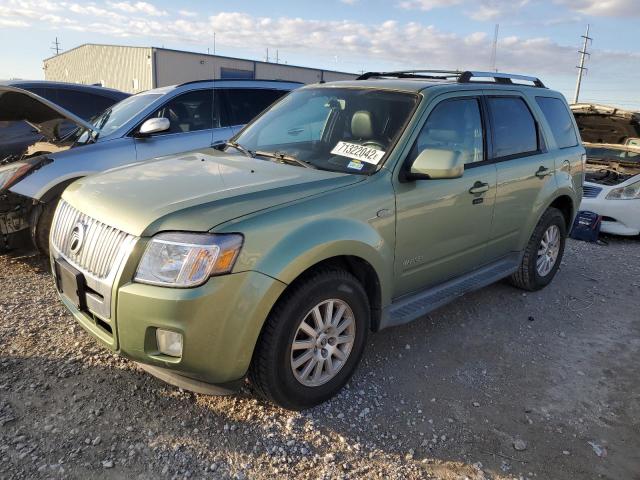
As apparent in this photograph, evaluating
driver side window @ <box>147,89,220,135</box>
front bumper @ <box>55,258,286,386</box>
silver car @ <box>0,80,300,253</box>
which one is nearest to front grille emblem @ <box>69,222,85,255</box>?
front bumper @ <box>55,258,286,386</box>

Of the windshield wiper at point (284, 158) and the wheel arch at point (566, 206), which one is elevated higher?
the windshield wiper at point (284, 158)

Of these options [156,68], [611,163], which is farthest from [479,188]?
[156,68]

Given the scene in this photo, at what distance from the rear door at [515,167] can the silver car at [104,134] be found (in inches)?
122

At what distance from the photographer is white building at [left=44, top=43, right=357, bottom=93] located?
29547mm

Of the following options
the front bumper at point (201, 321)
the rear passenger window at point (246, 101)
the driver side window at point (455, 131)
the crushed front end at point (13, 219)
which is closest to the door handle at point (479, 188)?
the driver side window at point (455, 131)

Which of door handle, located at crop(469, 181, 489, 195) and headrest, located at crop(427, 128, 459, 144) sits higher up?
headrest, located at crop(427, 128, 459, 144)

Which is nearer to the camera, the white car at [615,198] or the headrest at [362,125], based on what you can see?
the headrest at [362,125]

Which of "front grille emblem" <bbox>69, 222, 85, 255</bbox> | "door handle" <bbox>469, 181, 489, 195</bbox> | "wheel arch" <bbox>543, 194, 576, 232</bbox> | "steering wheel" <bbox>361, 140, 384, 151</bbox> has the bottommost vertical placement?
"wheel arch" <bbox>543, 194, 576, 232</bbox>

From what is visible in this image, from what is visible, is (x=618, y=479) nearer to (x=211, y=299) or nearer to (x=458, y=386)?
(x=458, y=386)

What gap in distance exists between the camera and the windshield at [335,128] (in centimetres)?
331

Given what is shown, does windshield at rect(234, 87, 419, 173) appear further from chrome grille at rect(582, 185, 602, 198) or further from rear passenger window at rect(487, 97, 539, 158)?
chrome grille at rect(582, 185, 602, 198)

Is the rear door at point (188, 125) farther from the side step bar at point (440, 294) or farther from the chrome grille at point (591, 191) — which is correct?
the chrome grille at point (591, 191)

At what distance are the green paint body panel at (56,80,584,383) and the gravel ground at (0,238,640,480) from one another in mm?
464

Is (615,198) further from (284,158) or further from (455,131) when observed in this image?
(284,158)
